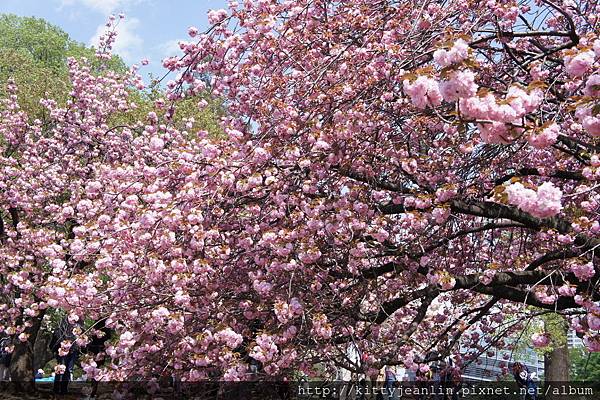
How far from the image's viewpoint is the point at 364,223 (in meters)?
5.07

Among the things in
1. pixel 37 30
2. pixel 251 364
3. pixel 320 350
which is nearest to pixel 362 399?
pixel 320 350

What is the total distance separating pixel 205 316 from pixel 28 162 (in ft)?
23.1

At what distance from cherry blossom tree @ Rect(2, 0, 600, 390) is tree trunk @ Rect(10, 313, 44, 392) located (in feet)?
20.4

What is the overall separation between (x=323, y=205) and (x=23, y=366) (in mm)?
9282

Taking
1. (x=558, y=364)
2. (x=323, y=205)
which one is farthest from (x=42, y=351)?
(x=323, y=205)

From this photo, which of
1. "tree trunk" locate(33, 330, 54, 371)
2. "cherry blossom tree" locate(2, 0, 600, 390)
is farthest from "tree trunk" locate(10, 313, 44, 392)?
"cherry blossom tree" locate(2, 0, 600, 390)

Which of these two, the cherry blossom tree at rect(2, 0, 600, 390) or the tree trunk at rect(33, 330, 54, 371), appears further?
the tree trunk at rect(33, 330, 54, 371)

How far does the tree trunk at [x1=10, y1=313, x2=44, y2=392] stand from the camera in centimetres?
1145

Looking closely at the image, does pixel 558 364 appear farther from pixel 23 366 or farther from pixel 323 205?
pixel 23 366

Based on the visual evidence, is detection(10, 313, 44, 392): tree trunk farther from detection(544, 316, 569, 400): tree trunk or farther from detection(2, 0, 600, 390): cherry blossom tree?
detection(544, 316, 569, 400): tree trunk

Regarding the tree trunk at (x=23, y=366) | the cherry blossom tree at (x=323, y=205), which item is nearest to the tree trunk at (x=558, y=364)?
the cherry blossom tree at (x=323, y=205)

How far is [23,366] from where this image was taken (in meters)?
11.6

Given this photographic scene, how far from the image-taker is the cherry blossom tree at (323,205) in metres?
4.89

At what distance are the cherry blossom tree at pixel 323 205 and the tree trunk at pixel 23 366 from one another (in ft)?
20.4
